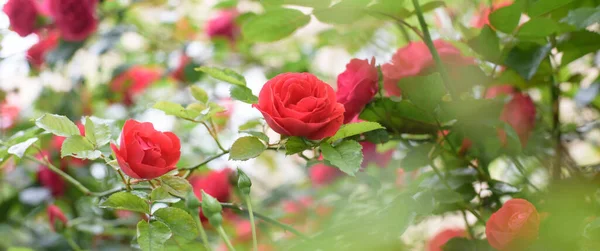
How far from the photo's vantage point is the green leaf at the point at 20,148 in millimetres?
473

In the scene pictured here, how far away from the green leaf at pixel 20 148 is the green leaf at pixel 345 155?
26 centimetres

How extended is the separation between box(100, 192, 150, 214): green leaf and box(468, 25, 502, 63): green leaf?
0.36 m

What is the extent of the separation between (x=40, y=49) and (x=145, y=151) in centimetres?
85

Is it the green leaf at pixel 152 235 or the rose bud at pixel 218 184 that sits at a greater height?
the green leaf at pixel 152 235

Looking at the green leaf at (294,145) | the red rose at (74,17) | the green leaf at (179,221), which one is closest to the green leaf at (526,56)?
the green leaf at (294,145)

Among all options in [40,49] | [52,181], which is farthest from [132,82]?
[52,181]

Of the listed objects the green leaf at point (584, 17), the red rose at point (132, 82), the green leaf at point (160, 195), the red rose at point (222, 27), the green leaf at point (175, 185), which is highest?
the green leaf at point (584, 17)

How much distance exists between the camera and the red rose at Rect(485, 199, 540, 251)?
0.45 metres

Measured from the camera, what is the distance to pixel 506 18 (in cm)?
53

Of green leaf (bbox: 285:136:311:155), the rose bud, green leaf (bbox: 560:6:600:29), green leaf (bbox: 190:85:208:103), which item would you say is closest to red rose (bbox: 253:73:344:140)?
green leaf (bbox: 285:136:311:155)

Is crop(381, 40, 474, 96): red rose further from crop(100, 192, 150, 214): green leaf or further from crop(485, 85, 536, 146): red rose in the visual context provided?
crop(100, 192, 150, 214): green leaf

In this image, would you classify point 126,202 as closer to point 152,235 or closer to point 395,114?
point 152,235

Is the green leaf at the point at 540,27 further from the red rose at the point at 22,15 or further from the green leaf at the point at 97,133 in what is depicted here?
the red rose at the point at 22,15

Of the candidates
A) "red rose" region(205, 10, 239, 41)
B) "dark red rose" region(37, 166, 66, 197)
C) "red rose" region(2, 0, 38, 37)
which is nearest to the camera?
"red rose" region(2, 0, 38, 37)
